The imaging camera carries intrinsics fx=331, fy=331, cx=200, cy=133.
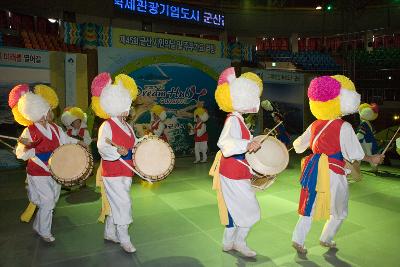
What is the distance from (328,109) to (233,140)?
1176 millimetres

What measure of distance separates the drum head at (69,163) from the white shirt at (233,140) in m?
1.68

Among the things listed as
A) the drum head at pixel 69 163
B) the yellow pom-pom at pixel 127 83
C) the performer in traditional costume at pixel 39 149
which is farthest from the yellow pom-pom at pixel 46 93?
the yellow pom-pom at pixel 127 83

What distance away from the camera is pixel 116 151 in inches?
142

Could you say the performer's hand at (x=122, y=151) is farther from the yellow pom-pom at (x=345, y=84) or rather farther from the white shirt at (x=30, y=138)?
the yellow pom-pom at (x=345, y=84)

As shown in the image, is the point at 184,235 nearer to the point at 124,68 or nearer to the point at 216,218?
the point at 216,218

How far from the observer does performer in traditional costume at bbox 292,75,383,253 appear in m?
3.59

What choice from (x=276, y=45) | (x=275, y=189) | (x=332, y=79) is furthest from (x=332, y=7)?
(x=332, y=79)

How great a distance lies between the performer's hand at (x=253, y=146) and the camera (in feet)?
10.4

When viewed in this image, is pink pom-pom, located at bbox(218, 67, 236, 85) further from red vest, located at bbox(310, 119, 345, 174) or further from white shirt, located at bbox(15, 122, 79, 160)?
white shirt, located at bbox(15, 122, 79, 160)

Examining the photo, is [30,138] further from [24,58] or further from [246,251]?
[24,58]

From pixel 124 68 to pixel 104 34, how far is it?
1163mm

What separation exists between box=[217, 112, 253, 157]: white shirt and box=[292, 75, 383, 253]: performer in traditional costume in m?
0.93

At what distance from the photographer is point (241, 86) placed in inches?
137

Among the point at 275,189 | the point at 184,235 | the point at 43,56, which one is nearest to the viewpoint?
the point at 184,235
